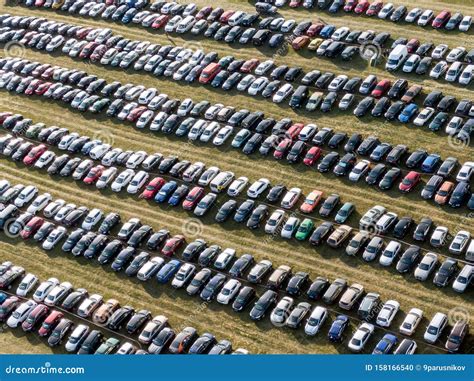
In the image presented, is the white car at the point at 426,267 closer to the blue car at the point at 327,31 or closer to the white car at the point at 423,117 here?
the white car at the point at 423,117

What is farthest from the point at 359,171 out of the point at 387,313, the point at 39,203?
the point at 39,203

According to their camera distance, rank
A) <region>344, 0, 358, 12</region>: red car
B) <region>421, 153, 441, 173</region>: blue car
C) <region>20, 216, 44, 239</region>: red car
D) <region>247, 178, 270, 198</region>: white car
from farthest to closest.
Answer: <region>344, 0, 358, 12</region>: red car → <region>20, 216, 44, 239</region>: red car → <region>247, 178, 270, 198</region>: white car → <region>421, 153, 441, 173</region>: blue car

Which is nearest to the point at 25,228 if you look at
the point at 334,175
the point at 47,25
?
the point at 334,175

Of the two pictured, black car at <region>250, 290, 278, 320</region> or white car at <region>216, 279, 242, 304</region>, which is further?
white car at <region>216, 279, 242, 304</region>

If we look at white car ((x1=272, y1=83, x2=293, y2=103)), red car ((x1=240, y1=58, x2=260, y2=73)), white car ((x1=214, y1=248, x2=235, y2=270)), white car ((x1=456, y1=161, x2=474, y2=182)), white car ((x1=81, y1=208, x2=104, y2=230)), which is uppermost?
red car ((x1=240, y1=58, x2=260, y2=73))

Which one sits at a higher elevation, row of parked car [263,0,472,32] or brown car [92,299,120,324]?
row of parked car [263,0,472,32]

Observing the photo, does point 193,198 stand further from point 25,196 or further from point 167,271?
point 25,196

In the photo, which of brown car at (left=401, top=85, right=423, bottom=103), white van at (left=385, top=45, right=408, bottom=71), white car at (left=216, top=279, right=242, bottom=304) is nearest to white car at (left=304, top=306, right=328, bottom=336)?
white car at (left=216, top=279, right=242, bottom=304)

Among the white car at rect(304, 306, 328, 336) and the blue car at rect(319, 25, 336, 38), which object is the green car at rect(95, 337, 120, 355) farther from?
Result: the blue car at rect(319, 25, 336, 38)
